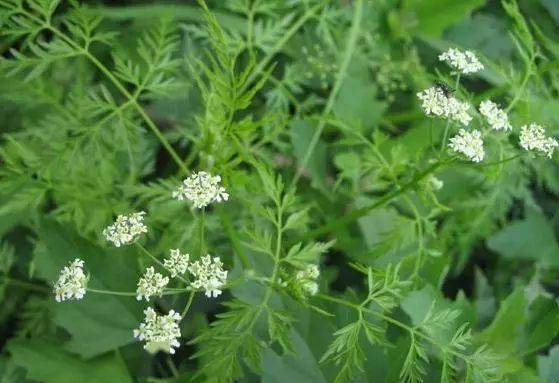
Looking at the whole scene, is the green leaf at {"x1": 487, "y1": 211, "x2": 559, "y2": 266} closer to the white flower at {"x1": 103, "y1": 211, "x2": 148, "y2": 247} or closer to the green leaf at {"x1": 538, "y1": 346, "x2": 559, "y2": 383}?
the green leaf at {"x1": 538, "y1": 346, "x2": 559, "y2": 383}

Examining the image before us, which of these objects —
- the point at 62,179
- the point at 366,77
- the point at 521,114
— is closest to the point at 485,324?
the point at 521,114

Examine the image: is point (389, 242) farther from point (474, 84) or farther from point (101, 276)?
point (474, 84)

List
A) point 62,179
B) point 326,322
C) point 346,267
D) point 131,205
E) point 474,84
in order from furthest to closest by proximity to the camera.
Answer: point 474,84 < point 346,267 < point 131,205 < point 62,179 < point 326,322

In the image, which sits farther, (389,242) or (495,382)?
(389,242)

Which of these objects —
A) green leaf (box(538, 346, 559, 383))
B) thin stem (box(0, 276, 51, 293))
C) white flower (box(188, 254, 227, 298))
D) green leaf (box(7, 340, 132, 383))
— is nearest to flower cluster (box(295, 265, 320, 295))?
white flower (box(188, 254, 227, 298))

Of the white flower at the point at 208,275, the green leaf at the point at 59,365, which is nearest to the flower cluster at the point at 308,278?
the white flower at the point at 208,275

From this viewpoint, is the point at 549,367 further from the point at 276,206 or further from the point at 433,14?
the point at 433,14
